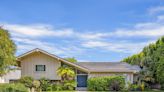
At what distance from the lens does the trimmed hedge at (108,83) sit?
4072 centimetres

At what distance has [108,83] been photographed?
41094mm

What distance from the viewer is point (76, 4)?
77.8ft

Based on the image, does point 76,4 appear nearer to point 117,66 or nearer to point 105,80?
point 105,80

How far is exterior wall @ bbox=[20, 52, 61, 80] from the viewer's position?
144ft

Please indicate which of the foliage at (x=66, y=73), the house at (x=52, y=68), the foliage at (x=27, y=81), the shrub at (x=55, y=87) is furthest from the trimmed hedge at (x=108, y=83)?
the foliage at (x=27, y=81)

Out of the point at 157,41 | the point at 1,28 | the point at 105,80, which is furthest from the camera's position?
the point at 157,41

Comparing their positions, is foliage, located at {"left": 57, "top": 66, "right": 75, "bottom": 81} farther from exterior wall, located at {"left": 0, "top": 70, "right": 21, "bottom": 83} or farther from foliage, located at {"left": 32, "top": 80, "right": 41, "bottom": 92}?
exterior wall, located at {"left": 0, "top": 70, "right": 21, "bottom": 83}

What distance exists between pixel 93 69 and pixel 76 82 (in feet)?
8.34

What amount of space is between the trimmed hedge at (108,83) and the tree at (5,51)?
13.9 meters

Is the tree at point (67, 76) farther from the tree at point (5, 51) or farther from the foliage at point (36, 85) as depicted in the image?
the tree at point (5, 51)

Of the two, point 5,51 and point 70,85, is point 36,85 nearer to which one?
point 70,85

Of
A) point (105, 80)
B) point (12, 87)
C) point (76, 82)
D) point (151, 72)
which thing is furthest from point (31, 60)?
point (12, 87)

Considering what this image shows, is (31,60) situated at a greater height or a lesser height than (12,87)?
greater

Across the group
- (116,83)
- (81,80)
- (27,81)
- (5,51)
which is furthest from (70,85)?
(5,51)
